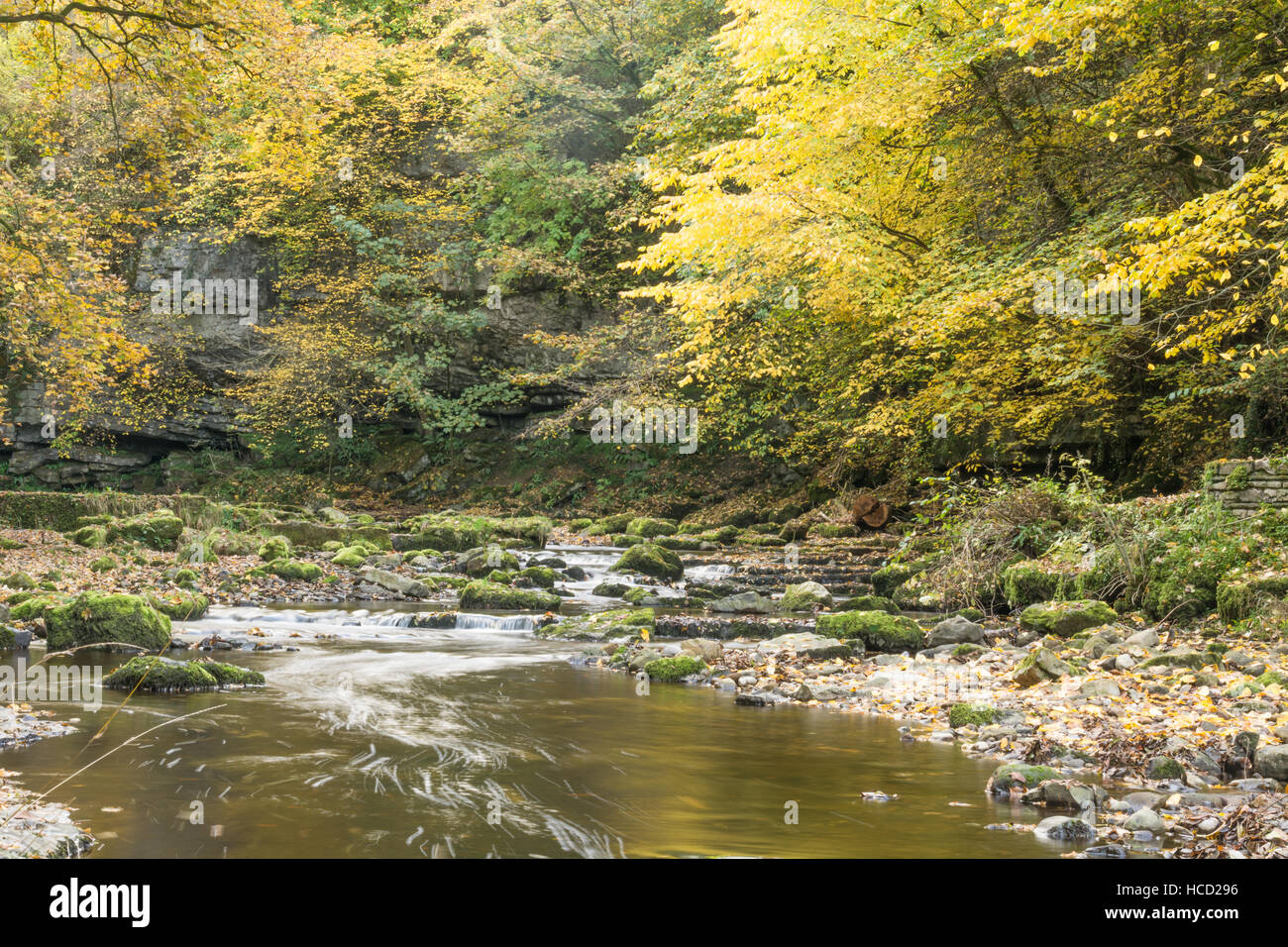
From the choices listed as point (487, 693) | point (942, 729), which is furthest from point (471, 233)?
point (942, 729)

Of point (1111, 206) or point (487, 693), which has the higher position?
point (1111, 206)

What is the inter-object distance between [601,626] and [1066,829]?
7.29 m

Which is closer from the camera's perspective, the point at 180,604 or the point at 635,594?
the point at 180,604

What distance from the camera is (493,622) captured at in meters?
11.9

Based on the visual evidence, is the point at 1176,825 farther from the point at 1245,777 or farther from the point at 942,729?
the point at 942,729

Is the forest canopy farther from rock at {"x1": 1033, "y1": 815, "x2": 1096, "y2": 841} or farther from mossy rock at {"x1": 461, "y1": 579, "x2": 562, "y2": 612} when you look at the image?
rock at {"x1": 1033, "y1": 815, "x2": 1096, "y2": 841}

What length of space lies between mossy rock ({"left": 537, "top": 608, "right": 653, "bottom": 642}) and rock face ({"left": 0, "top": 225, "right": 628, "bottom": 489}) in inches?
601

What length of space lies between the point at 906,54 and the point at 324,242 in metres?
19.7

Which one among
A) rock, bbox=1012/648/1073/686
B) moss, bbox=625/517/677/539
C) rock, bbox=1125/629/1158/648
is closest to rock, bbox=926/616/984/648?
rock, bbox=1125/629/1158/648

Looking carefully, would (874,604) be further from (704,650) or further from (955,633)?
(704,650)

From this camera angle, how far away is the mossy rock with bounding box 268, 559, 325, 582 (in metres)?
14.5

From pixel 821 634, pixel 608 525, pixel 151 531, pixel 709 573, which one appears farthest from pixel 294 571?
pixel 608 525

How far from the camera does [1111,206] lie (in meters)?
11.9

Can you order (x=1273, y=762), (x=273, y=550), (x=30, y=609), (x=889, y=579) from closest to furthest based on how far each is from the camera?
(x=1273, y=762)
(x=30, y=609)
(x=889, y=579)
(x=273, y=550)
